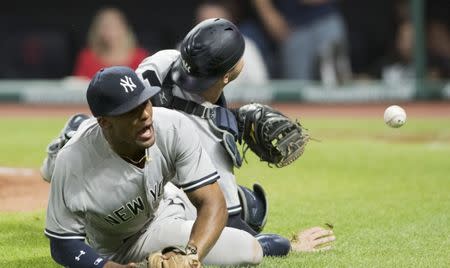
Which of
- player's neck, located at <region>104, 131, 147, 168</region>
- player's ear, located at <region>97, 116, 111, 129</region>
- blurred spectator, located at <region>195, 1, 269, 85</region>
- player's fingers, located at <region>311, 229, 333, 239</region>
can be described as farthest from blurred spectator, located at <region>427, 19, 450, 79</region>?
player's ear, located at <region>97, 116, 111, 129</region>

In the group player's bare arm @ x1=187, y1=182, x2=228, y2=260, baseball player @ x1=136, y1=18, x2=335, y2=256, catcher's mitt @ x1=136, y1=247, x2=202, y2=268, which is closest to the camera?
catcher's mitt @ x1=136, y1=247, x2=202, y2=268

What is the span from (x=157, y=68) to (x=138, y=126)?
134 centimetres

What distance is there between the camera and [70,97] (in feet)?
51.2

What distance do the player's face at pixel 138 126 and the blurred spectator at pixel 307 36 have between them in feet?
37.5

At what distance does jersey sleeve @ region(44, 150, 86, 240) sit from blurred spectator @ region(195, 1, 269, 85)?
1113 centimetres

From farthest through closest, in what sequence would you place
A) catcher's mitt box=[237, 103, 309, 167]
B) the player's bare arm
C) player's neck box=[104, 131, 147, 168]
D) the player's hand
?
1. catcher's mitt box=[237, 103, 309, 167]
2. the player's hand
3. player's neck box=[104, 131, 147, 168]
4. the player's bare arm

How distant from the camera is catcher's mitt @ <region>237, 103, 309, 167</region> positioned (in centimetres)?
543

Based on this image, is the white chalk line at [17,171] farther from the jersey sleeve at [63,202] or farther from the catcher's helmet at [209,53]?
the jersey sleeve at [63,202]

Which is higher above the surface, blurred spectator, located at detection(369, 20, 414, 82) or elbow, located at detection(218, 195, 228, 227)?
elbow, located at detection(218, 195, 228, 227)

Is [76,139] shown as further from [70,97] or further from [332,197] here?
[70,97]

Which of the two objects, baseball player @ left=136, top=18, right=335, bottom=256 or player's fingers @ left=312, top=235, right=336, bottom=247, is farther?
player's fingers @ left=312, top=235, right=336, bottom=247

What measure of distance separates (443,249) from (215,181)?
4.98 ft

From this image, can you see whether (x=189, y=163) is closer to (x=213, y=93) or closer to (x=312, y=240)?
(x=213, y=93)

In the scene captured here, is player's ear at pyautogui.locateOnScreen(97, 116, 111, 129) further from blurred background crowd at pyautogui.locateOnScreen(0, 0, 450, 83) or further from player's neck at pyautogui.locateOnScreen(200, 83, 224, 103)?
blurred background crowd at pyautogui.locateOnScreen(0, 0, 450, 83)
